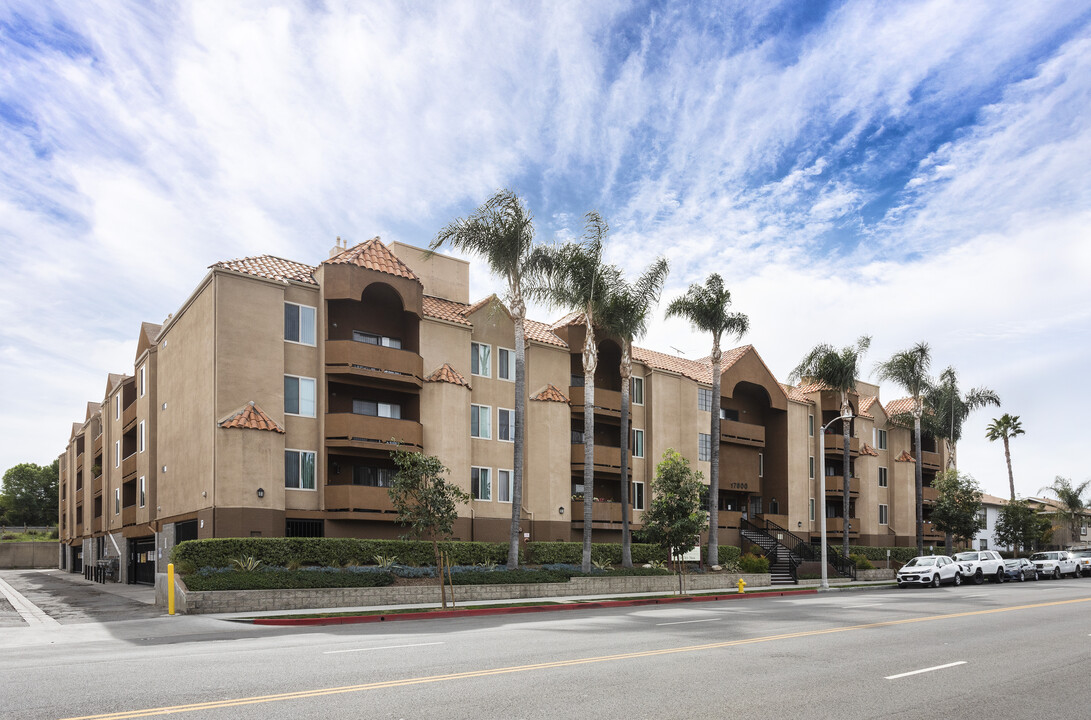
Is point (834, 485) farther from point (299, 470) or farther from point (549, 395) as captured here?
point (299, 470)

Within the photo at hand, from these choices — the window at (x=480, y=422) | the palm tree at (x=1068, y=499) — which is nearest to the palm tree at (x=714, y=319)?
the window at (x=480, y=422)

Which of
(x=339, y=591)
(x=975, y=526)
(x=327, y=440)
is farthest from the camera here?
(x=975, y=526)

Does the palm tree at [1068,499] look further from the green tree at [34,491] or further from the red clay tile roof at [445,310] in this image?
the green tree at [34,491]

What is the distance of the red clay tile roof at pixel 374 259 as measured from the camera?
3290 cm

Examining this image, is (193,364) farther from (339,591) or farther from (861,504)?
(861,504)

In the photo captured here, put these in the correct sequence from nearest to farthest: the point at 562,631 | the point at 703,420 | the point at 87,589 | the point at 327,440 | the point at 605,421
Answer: the point at 562,631, the point at 327,440, the point at 87,589, the point at 605,421, the point at 703,420

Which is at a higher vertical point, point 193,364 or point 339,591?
point 193,364

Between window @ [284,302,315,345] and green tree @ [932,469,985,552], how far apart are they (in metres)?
43.3

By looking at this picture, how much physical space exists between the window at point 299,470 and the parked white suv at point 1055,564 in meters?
44.0

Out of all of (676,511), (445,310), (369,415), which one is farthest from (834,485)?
(369,415)

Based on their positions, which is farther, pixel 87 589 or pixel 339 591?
pixel 87 589

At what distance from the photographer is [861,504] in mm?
57844

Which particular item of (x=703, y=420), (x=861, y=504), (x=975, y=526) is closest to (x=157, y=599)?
(x=703, y=420)

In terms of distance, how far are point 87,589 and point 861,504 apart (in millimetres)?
47677
